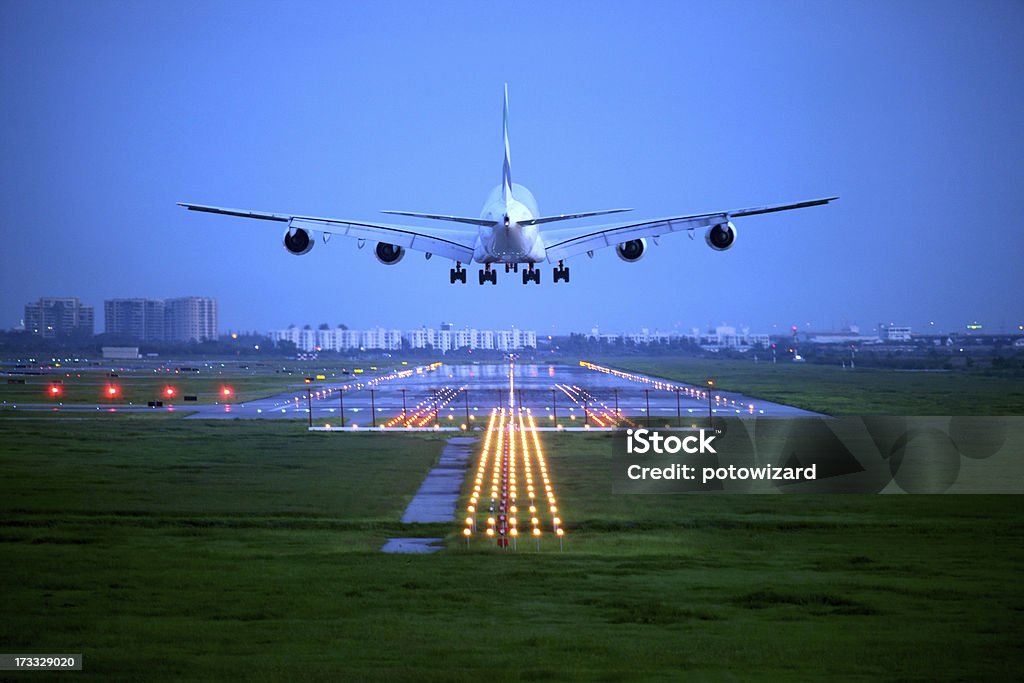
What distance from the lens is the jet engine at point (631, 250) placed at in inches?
2224

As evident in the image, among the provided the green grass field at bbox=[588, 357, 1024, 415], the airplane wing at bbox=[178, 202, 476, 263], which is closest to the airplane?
the airplane wing at bbox=[178, 202, 476, 263]

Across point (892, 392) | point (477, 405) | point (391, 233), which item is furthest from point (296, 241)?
point (892, 392)

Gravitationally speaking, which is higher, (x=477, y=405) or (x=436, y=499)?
(x=477, y=405)

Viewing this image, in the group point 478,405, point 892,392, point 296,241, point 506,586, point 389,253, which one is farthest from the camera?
point 892,392

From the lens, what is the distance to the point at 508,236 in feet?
168

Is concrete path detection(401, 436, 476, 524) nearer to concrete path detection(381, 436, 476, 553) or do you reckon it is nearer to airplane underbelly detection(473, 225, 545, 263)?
concrete path detection(381, 436, 476, 553)

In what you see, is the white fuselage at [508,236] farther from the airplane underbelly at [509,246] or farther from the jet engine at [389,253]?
the jet engine at [389,253]

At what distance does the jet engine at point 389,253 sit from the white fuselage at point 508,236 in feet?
13.3

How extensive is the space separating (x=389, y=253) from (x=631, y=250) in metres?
11.8

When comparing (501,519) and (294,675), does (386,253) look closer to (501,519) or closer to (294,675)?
(501,519)

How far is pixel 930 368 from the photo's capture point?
180875 mm

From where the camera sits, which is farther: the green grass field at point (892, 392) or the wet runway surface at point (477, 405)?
the green grass field at point (892, 392)

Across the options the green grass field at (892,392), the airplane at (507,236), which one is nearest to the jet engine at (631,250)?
the airplane at (507,236)

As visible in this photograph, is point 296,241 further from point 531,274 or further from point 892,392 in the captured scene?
point 892,392
